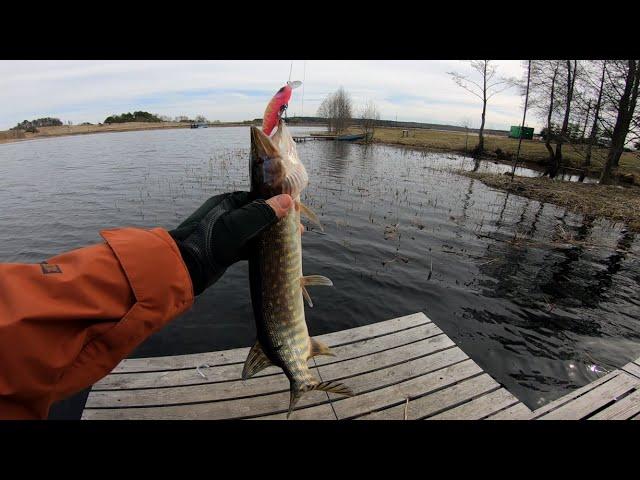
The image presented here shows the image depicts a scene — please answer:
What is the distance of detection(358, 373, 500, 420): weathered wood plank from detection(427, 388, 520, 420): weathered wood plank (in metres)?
0.06

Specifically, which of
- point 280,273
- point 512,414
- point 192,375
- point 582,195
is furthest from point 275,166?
point 582,195

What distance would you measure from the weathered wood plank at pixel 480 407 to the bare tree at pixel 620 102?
26597mm

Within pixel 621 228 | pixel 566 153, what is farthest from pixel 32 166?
pixel 566 153

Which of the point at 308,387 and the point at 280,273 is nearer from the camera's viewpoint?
the point at 280,273

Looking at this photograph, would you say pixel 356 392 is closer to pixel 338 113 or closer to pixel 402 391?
pixel 402 391

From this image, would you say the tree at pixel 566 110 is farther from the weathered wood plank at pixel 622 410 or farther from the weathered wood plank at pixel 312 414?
the weathered wood plank at pixel 312 414

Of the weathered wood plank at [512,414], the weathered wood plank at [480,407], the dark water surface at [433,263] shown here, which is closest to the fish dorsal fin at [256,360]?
the weathered wood plank at [480,407]

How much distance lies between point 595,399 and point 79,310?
520 centimetres

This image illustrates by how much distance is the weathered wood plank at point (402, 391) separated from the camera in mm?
3662

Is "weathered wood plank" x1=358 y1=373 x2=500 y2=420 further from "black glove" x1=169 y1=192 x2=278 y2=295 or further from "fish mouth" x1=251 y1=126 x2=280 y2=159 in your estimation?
"fish mouth" x1=251 y1=126 x2=280 y2=159

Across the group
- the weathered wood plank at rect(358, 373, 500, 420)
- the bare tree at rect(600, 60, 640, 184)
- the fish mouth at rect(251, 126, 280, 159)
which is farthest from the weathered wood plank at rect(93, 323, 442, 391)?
the bare tree at rect(600, 60, 640, 184)

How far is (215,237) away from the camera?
1983 mm

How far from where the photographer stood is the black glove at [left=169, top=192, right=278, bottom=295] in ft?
6.23

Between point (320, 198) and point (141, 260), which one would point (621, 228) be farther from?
point (141, 260)
